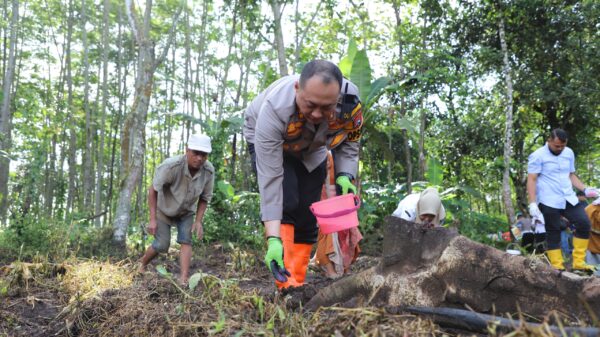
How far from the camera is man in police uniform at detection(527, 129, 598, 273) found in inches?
241

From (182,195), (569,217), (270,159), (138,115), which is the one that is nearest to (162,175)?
(182,195)

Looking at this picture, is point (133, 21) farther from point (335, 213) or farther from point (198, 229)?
point (335, 213)

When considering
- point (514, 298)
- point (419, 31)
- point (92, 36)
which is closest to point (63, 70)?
point (92, 36)

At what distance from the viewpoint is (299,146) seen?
3.34m

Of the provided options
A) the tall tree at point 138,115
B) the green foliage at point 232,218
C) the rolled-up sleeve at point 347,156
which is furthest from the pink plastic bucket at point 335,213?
the tall tree at point 138,115

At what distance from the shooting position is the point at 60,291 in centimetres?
443

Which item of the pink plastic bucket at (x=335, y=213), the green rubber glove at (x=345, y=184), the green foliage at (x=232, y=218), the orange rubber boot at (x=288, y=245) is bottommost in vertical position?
the green foliage at (x=232, y=218)

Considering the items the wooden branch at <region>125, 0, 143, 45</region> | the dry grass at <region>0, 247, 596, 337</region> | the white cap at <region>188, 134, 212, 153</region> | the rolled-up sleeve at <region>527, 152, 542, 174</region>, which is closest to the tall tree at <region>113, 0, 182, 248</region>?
the wooden branch at <region>125, 0, 143, 45</region>

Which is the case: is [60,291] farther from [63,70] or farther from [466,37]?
[63,70]

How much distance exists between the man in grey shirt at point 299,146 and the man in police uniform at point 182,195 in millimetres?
1748

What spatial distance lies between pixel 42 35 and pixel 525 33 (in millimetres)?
16900

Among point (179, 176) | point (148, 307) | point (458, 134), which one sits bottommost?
point (148, 307)

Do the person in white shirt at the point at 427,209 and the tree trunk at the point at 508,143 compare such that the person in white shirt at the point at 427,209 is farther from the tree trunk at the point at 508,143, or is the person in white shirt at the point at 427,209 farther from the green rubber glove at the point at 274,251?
the tree trunk at the point at 508,143

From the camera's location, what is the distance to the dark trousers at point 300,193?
350 centimetres
